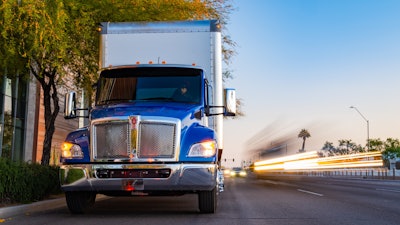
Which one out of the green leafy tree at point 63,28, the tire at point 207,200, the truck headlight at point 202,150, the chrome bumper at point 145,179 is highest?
the green leafy tree at point 63,28

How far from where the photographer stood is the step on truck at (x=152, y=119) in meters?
8.45

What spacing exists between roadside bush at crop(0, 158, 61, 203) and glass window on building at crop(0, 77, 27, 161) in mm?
12370

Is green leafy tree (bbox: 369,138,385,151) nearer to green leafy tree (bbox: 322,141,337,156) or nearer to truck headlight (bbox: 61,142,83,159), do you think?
green leafy tree (bbox: 322,141,337,156)

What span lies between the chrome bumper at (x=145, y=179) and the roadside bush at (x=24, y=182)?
215 centimetres

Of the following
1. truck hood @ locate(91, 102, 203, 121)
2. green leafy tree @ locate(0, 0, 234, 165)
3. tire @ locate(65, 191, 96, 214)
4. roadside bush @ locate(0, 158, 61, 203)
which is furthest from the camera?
green leafy tree @ locate(0, 0, 234, 165)

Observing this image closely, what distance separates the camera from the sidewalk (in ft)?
30.2

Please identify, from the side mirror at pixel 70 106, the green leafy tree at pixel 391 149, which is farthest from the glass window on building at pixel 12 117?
the green leafy tree at pixel 391 149

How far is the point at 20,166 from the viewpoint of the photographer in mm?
10695

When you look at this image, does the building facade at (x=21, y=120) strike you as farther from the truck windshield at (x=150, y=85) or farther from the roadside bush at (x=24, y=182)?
the truck windshield at (x=150, y=85)

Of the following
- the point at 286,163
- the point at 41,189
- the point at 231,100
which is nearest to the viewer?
the point at 231,100

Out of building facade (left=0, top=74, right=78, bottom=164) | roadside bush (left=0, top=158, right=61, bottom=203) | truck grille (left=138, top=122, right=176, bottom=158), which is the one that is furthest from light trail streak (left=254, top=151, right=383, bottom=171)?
truck grille (left=138, top=122, right=176, bottom=158)

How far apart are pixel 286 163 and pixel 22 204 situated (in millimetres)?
28582

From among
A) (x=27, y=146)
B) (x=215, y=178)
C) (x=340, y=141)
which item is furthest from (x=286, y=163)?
(x=340, y=141)

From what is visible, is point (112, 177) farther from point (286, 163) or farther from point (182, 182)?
point (286, 163)
